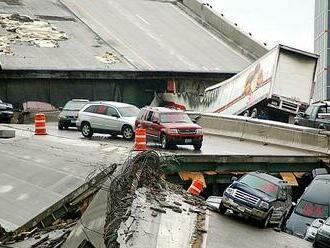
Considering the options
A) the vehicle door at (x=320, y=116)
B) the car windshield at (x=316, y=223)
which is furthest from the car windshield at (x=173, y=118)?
the car windshield at (x=316, y=223)

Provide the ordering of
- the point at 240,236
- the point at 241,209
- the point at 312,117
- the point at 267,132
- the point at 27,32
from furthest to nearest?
the point at 27,32 → the point at 312,117 → the point at 267,132 → the point at 241,209 → the point at 240,236

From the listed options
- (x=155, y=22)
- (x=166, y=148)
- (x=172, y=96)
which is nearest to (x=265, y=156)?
(x=166, y=148)

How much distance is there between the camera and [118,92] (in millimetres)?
48062

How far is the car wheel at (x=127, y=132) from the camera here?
2845cm

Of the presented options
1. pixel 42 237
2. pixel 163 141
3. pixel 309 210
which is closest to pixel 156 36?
pixel 163 141

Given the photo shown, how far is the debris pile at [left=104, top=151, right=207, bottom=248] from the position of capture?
1388 cm

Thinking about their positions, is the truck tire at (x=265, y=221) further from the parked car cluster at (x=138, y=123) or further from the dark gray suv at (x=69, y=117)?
the dark gray suv at (x=69, y=117)

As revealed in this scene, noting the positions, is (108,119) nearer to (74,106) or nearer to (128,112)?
(128,112)

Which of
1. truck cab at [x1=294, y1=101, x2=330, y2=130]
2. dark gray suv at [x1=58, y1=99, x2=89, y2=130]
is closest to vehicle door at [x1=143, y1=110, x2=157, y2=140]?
dark gray suv at [x1=58, y1=99, x2=89, y2=130]

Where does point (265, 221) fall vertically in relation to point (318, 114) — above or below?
below

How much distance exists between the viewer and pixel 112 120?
28.8m

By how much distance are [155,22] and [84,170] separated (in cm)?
3891

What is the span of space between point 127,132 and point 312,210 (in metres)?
10.6

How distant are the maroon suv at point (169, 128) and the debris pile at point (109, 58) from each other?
21.1 meters
